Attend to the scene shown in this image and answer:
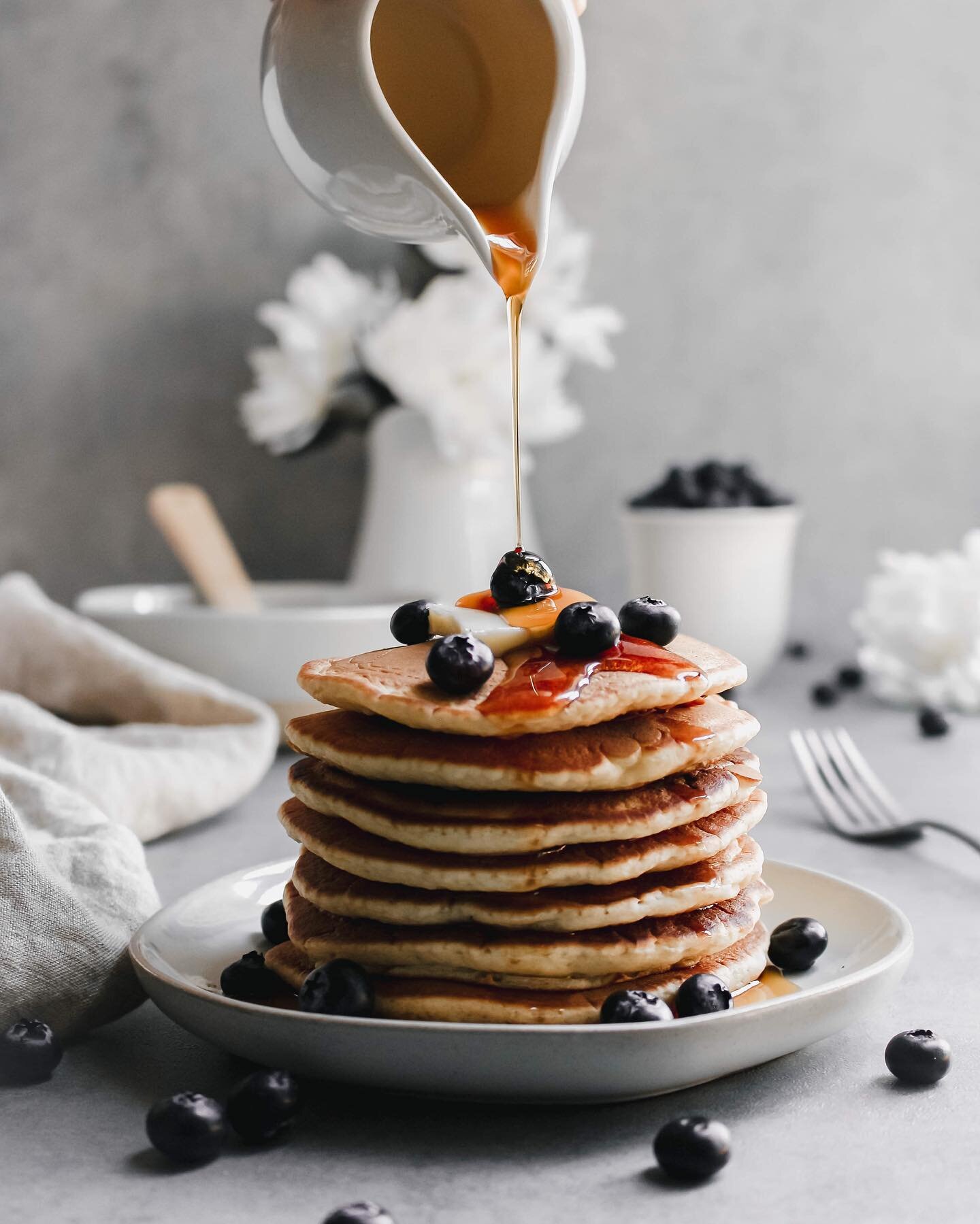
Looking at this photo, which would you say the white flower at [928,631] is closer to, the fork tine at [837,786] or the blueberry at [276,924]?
the fork tine at [837,786]

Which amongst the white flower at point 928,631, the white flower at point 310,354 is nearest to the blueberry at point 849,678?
the white flower at point 928,631

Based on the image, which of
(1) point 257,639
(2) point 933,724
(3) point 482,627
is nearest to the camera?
(3) point 482,627

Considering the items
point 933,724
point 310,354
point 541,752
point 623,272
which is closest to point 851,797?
point 933,724

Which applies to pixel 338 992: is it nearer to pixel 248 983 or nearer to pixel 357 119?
pixel 248 983

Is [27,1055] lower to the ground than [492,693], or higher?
lower

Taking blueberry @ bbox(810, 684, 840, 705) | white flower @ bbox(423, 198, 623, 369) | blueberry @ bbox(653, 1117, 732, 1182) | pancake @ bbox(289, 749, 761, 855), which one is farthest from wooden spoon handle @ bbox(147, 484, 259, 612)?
blueberry @ bbox(653, 1117, 732, 1182)

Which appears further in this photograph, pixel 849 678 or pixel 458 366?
pixel 849 678

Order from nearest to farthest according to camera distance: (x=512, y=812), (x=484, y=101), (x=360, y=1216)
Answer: (x=360, y=1216)
(x=512, y=812)
(x=484, y=101)
